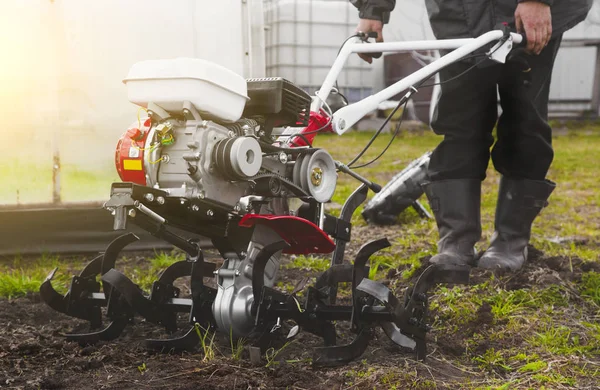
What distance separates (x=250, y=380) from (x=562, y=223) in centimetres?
332

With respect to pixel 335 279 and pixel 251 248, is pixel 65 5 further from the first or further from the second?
pixel 335 279

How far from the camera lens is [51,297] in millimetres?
2648

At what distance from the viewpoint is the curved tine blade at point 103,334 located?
252 centimetres

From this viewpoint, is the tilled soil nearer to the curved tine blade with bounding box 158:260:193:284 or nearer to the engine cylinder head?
the curved tine blade with bounding box 158:260:193:284

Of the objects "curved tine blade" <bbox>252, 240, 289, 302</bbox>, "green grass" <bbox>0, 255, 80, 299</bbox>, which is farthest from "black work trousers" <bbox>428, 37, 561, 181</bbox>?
"green grass" <bbox>0, 255, 80, 299</bbox>

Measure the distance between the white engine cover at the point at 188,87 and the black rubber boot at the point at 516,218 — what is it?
5.45 ft

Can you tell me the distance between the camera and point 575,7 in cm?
312

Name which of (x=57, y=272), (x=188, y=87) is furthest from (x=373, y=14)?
(x=57, y=272)

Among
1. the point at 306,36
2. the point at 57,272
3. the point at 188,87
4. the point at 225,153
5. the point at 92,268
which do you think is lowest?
the point at 57,272

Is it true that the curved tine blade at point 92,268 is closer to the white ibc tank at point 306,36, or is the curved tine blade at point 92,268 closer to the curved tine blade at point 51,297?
the curved tine blade at point 51,297

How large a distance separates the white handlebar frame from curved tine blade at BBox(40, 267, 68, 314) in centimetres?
119

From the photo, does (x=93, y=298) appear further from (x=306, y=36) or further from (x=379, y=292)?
(x=306, y=36)

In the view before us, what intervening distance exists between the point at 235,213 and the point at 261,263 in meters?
0.19

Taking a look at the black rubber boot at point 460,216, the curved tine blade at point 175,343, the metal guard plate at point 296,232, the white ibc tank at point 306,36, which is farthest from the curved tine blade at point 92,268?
the white ibc tank at point 306,36
